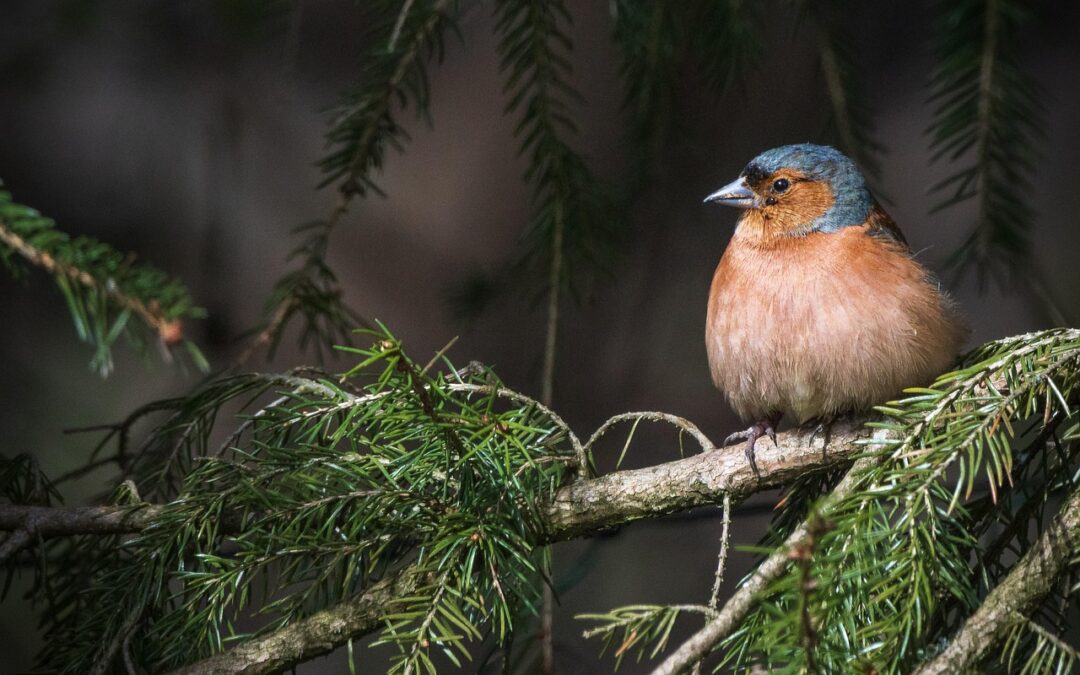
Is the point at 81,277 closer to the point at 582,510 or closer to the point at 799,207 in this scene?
the point at 582,510

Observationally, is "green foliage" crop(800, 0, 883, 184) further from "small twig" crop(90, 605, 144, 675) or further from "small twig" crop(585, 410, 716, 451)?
"small twig" crop(90, 605, 144, 675)

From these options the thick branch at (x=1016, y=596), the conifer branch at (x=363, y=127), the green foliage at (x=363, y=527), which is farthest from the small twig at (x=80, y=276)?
the thick branch at (x=1016, y=596)

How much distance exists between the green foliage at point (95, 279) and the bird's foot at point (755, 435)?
850 mm

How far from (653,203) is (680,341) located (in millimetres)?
532

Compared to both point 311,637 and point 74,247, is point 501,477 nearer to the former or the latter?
point 311,637

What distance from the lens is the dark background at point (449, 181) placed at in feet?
10.7

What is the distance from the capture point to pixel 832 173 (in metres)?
2.09

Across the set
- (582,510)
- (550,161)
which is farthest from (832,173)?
(582,510)

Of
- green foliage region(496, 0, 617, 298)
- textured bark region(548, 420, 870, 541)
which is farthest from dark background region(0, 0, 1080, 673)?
textured bark region(548, 420, 870, 541)

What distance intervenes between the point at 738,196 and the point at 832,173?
0.19 metres

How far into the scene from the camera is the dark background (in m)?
3.26

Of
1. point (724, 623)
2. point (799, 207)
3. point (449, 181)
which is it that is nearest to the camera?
point (724, 623)

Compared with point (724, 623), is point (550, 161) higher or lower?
higher

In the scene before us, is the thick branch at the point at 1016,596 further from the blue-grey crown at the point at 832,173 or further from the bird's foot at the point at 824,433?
the blue-grey crown at the point at 832,173
